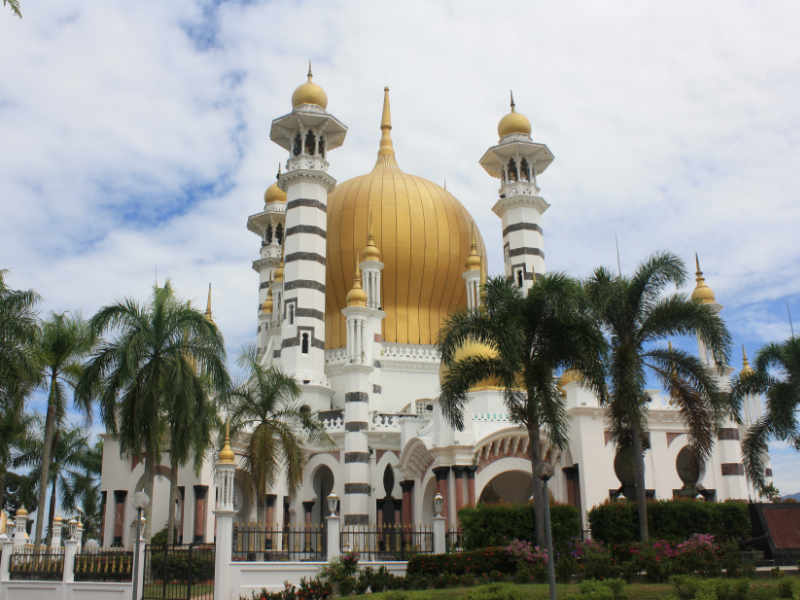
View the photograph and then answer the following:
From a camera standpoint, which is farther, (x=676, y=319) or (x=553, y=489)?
(x=553, y=489)

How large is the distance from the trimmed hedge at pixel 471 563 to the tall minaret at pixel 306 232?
18.3 m

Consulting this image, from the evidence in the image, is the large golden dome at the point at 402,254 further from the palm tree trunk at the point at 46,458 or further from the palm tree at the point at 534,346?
the palm tree at the point at 534,346

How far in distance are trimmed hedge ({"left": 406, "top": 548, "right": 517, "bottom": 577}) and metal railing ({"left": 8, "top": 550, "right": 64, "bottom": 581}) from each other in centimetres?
965

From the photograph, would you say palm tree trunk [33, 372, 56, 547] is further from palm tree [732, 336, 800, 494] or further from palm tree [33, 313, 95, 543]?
palm tree [732, 336, 800, 494]

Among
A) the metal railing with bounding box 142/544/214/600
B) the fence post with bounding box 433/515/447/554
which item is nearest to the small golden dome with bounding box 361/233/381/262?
the fence post with bounding box 433/515/447/554

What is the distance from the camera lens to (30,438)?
36.7 meters

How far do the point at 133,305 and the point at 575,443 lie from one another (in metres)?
17.8

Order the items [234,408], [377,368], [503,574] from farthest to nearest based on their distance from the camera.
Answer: [377,368]
[234,408]
[503,574]

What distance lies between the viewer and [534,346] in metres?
23.0

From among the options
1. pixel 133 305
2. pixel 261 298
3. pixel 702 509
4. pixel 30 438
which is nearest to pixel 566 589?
pixel 702 509

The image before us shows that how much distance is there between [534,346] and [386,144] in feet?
111

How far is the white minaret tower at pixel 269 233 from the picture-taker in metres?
52.1

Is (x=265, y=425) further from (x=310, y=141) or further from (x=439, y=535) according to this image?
(x=310, y=141)

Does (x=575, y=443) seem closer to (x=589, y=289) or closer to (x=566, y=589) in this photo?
(x=589, y=289)
